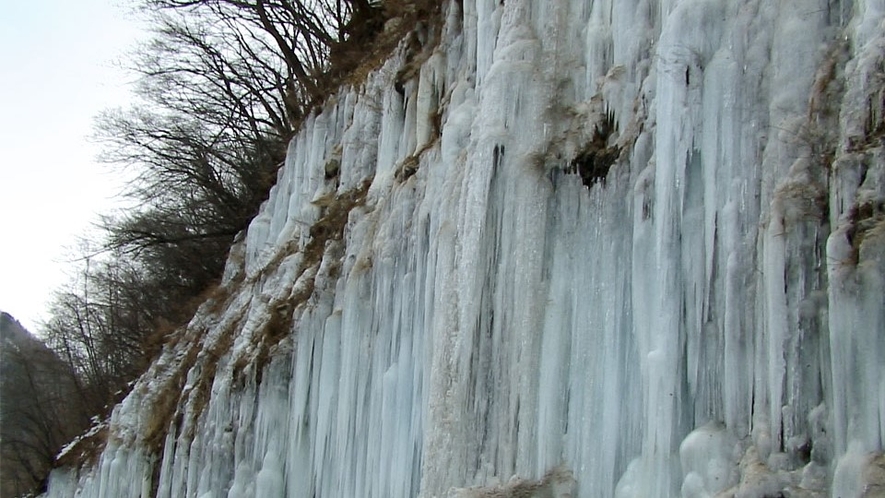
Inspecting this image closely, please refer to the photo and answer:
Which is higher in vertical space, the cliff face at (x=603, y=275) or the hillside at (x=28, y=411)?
the cliff face at (x=603, y=275)

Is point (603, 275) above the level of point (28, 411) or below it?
above

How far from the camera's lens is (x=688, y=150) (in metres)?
5.76

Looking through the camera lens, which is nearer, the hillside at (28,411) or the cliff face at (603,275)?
the cliff face at (603,275)

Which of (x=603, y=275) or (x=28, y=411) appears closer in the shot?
(x=603, y=275)

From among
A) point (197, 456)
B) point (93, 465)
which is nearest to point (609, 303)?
point (197, 456)

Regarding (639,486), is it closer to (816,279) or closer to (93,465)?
(816,279)

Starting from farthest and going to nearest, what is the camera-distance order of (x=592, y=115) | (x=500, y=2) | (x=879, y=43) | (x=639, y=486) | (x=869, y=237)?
1. (x=500, y=2)
2. (x=592, y=115)
3. (x=639, y=486)
4. (x=879, y=43)
5. (x=869, y=237)

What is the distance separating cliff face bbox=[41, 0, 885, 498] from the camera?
4930 mm

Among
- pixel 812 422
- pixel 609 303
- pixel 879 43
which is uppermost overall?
pixel 879 43

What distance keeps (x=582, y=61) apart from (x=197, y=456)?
251 inches

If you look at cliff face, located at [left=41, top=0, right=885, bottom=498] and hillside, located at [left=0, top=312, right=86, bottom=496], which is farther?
hillside, located at [left=0, top=312, right=86, bottom=496]

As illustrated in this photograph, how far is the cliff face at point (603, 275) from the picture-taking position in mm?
4930

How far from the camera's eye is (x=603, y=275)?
6391 mm

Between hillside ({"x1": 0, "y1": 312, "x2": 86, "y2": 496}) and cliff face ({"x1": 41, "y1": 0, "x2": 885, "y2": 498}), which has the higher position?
cliff face ({"x1": 41, "y1": 0, "x2": 885, "y2": 498})
